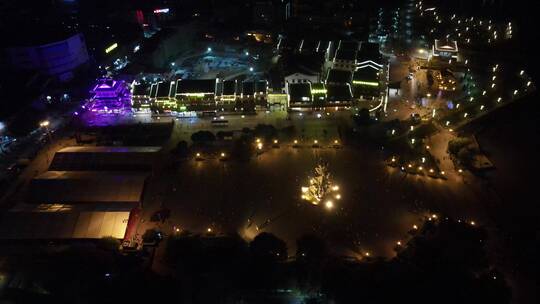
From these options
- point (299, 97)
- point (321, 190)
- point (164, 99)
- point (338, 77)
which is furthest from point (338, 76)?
point (164, 99)

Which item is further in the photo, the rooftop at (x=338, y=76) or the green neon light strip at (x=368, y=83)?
the rooftop at (x=338, y=76)

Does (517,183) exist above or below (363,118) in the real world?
below

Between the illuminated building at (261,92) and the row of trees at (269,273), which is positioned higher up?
the illuminated building at (261,92)

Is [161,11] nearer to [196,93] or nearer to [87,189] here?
[196,93]

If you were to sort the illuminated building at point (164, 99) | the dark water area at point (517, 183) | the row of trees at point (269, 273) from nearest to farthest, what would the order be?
the row of trees at point (269, 273) → the dark water area at point (517, 183) → the illuminated building at point (164, 99)

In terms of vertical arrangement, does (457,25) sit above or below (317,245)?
above

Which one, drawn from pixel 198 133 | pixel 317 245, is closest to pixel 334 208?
pixel 317 245

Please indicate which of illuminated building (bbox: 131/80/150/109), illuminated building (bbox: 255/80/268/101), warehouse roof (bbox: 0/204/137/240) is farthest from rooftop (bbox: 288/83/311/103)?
warehouse roof (bbox: 0/204/137/240)

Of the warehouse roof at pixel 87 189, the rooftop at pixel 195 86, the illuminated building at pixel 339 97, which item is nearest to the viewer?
the warehouse roof at pixel 87 189

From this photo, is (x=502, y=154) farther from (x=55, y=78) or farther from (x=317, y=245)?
(x=55, y=78)

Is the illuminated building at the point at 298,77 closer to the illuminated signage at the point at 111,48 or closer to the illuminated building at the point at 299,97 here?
the illuminated building at the point at 299,97

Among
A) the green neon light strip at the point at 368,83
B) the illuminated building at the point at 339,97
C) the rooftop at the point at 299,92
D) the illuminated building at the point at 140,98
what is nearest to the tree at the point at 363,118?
the illuminated building at the point at 339,97
